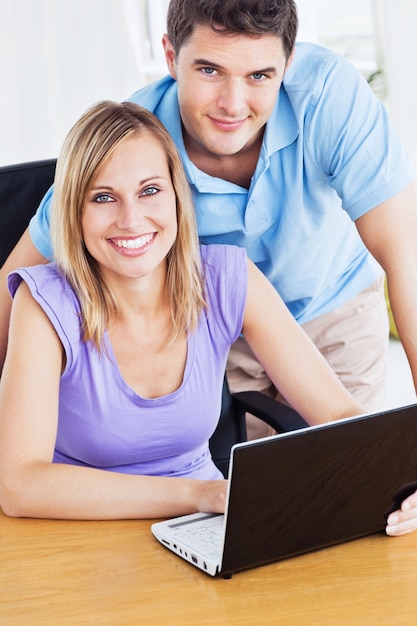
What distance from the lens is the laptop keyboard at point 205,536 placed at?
1.21m

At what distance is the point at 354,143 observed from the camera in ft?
5.76

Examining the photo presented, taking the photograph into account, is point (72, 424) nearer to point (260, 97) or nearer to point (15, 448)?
point (15, 448)

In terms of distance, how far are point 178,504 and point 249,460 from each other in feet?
0.96

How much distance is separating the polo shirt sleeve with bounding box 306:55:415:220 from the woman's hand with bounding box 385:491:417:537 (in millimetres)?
677

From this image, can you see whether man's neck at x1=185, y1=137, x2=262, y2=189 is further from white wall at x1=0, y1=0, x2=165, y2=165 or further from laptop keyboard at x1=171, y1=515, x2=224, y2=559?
white wall at x1=0, y1=0, x2=165, y2=165

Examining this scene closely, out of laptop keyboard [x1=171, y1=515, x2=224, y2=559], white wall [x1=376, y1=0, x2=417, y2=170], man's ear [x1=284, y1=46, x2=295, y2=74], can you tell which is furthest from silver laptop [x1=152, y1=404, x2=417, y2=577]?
white wall [x1=376, y1=0, x2=417, y2=170]

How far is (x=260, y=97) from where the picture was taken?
1690 mm

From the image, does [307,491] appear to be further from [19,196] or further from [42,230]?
[19,196]

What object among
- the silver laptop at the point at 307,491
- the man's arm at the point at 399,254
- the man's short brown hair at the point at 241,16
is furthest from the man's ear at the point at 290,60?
the silver laptop at the point at 307,491

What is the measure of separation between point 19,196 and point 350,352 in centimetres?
88

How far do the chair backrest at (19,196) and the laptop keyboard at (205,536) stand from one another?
2.69ft

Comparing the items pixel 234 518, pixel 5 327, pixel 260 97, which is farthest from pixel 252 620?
pixel 260 97

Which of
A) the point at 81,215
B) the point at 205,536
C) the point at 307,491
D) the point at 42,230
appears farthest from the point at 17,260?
the point at 307,491

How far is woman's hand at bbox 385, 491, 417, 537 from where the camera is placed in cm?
128
